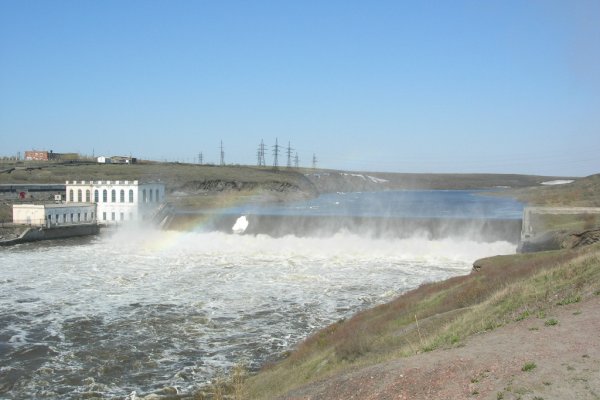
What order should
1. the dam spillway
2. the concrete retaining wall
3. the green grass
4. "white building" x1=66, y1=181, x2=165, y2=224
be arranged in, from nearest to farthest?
the green grass → the dam spillway → the concrete retaining wall → "white building" x1=66, y1=181, x2=165, y2=224

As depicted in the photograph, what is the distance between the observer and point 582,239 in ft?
101

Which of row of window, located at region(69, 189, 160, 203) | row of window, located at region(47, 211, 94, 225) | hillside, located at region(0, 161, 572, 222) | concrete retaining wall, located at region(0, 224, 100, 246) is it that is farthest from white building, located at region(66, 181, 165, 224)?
hillside, located at region(0, 161, 572, 222)

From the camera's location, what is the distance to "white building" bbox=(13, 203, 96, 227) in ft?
185

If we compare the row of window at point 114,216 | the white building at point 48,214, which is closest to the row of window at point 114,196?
the row of window at point 114,216

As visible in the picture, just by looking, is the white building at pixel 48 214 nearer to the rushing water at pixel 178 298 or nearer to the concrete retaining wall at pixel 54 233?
the concrete retaining wall at pixel 54 233

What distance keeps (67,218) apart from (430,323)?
51.7m

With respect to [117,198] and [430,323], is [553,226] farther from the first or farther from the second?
[117,198]

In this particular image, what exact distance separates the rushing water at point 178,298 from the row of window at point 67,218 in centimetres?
455

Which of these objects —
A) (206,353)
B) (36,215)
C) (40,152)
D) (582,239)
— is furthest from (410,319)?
(40,152)

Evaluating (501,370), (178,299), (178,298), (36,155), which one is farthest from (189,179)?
(501,370)

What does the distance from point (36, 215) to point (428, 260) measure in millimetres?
37513

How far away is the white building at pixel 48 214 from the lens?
56.4 m

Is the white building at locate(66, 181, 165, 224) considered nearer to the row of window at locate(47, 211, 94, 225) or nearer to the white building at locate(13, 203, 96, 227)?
the row of window at locate(47, 211, 94, 225)

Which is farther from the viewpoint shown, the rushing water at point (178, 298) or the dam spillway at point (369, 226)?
the dam spillway at point (369, 226)
